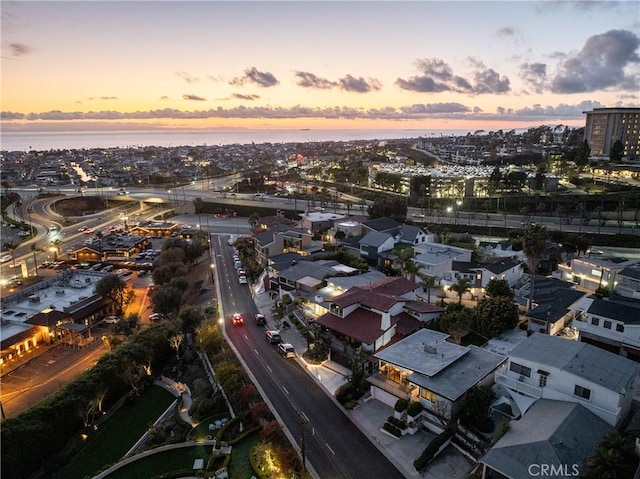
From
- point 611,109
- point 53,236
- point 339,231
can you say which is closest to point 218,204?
point 53,236

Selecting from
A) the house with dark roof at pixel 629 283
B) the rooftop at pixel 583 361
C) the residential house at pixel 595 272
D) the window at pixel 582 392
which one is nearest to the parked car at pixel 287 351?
the rooftop at pixel 583 361

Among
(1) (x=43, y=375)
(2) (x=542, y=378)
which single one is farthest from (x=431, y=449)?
(1) (x=43, y=375)

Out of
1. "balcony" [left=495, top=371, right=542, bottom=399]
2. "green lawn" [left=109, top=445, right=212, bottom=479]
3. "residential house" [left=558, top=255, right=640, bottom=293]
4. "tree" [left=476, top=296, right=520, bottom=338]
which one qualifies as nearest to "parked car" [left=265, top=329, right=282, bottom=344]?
"green lawn" [left=109, top=445, right=212, bottom=479]

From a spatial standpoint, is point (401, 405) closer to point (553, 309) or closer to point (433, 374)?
point (433, 374)

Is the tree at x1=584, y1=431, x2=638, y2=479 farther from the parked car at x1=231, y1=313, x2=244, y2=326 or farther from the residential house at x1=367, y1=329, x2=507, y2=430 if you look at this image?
the parked car at x1=231, y1=313, x2=244, y2=326

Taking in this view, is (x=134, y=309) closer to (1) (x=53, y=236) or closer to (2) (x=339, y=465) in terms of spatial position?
(2) (x=339, y=465)

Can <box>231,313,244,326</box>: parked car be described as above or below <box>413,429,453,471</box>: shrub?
below
